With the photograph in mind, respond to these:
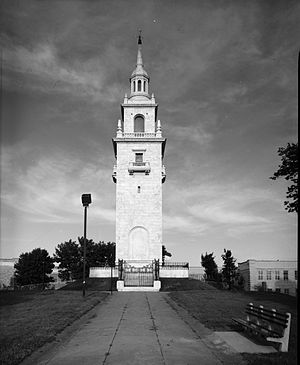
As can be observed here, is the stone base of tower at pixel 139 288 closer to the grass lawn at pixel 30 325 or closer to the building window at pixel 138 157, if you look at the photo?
the grass lawn at pixel 30 325

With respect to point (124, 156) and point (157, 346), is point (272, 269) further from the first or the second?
point (157, 346)

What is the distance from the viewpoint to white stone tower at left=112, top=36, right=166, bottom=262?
50594 mm

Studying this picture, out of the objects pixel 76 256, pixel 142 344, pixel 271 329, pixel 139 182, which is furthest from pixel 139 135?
pixel 142 344

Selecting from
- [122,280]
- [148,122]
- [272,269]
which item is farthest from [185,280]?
[272,269]

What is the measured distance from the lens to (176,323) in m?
16.1

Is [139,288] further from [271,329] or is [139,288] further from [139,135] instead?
[271,329]

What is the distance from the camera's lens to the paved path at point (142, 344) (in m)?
10.2

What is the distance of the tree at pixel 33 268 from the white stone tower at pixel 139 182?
2781 cm

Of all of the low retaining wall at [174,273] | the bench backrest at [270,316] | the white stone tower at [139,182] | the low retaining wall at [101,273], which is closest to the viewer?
the bench backrest at [270,316]

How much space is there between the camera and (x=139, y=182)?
172 feet

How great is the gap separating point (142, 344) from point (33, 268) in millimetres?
65831

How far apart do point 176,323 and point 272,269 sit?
256 feet

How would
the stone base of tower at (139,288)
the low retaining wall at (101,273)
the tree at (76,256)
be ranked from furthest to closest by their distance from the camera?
the tree at (76,256) → the low retaining wall at (101,273) → the stone base of tower at (139,288)

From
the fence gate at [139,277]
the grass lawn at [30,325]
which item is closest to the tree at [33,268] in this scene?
the fence gate at [139,277]
